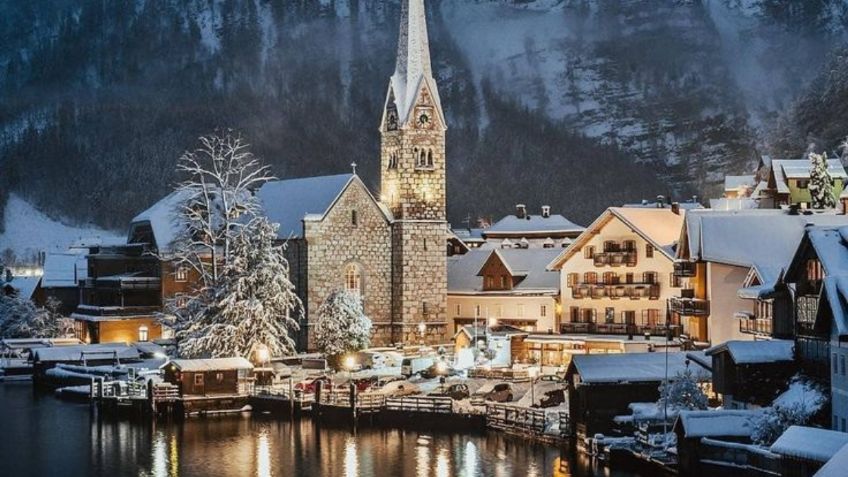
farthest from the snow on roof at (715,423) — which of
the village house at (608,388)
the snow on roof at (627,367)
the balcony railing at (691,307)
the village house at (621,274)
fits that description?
the village house at (621,274)

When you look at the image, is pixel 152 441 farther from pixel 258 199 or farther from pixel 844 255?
pixel 258 199

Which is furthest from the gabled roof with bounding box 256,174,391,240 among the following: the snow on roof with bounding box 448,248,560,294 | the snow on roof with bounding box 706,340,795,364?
the snow on roof with bounding box 706,340,795,364

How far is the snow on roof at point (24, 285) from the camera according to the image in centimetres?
10688

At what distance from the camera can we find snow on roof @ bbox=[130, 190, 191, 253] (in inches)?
3723

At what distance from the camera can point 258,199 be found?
306 feet

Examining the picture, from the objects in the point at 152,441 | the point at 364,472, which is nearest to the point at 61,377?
the point at 152,441

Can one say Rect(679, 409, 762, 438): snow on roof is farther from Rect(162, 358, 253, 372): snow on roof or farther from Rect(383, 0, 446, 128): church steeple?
Rect(383, 0, 446, 128): church steeple

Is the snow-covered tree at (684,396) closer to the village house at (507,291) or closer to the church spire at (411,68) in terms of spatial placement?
the village house at (507,291)

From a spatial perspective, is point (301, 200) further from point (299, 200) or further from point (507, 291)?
point (507, 291)

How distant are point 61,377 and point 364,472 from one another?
33440 millimetres

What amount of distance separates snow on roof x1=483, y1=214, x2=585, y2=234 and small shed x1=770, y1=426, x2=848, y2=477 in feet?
304

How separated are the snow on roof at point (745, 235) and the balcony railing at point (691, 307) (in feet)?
7.00

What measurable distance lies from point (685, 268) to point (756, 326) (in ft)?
26.2

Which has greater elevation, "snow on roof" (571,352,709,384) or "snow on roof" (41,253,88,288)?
"snow on roof" (41,253,88,288)
